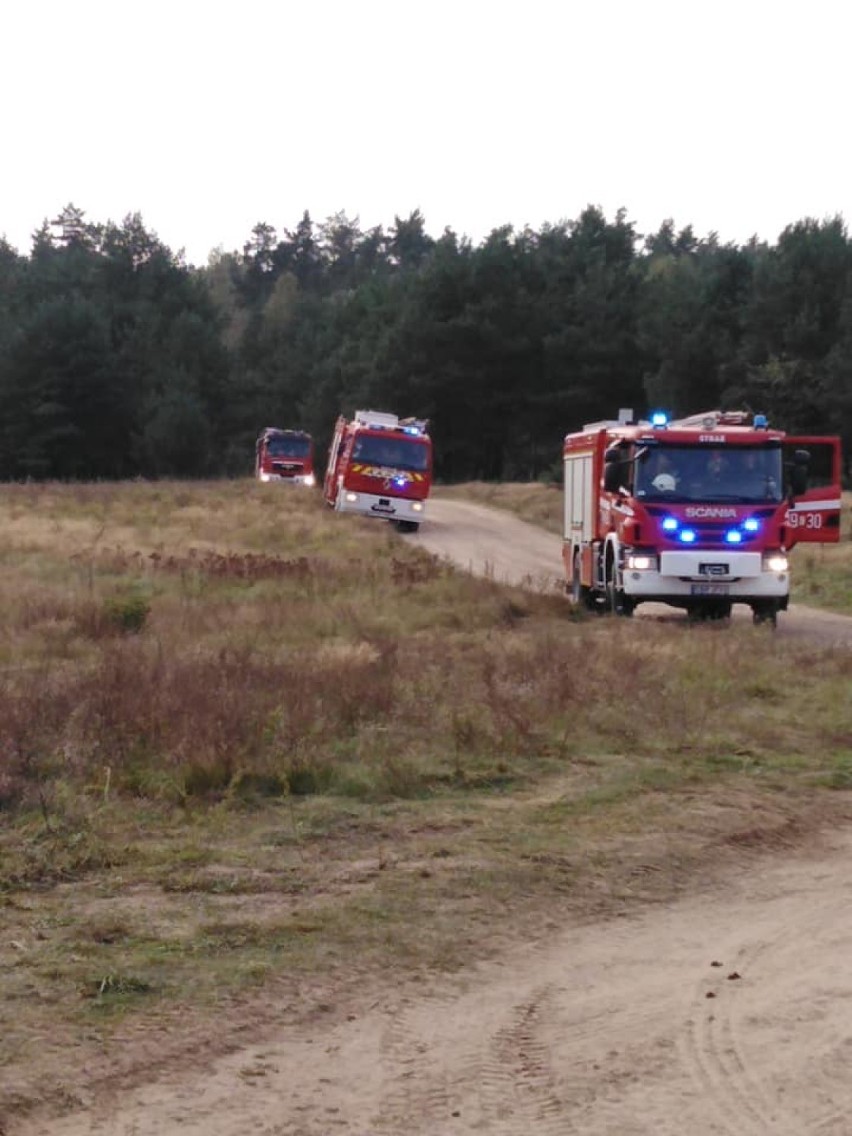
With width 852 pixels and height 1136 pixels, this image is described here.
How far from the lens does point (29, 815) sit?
8.48 metres

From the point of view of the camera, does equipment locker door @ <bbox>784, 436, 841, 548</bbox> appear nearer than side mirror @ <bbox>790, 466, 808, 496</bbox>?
No

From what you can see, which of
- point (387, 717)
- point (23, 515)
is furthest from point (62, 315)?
point (387, 717)

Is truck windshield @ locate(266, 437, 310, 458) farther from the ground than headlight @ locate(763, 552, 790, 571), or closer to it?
farther from the ground

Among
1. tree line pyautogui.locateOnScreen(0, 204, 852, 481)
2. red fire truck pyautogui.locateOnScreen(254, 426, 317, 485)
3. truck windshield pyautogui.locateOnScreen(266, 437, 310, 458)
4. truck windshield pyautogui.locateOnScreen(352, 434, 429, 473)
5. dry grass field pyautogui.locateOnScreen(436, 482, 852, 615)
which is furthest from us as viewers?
tree line pyautogui.locateOnScreen(0, 204, 852, 481)

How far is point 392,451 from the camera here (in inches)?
1614

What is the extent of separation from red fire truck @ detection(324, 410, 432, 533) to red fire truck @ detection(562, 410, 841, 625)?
20.4 metres

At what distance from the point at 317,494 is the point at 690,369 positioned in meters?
24.8

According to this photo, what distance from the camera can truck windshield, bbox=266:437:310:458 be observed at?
198 ft

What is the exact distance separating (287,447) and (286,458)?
473 mm

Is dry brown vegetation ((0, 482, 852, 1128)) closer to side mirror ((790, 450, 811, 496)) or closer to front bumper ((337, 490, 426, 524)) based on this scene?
side mirror ((790, 450, 811, 496))

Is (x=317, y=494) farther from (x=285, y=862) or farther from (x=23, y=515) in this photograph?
(x=285, y=862)

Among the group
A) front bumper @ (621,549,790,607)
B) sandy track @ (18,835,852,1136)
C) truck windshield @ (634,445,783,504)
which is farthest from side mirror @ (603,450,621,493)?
sandy track @ (18,835,852,1136)

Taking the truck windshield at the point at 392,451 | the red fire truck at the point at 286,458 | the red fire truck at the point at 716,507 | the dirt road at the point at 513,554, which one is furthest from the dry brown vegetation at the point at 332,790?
the red fire truck at the point at 286,458

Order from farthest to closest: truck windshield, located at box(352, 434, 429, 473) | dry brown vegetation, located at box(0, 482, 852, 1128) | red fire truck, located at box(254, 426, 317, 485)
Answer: red fire truck, located at box(254, 426, 317, 485) → truck windshield, located at box(352, 434, 429, 473) → dry brown vegetation, located at box(0, 482, 852, 1128)
